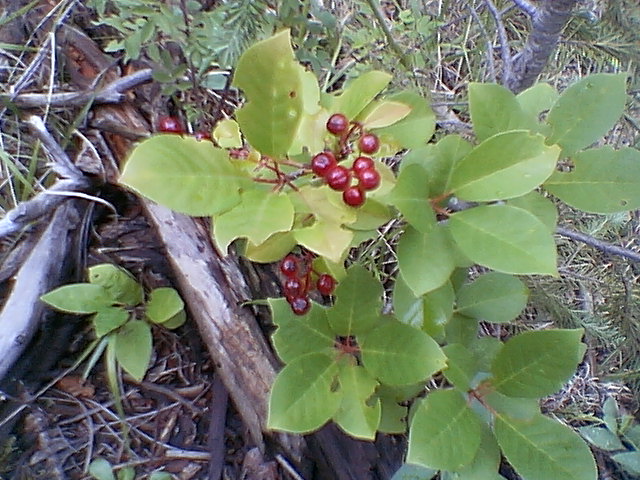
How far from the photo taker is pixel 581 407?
5.35 feet

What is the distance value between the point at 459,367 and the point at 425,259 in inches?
8.9

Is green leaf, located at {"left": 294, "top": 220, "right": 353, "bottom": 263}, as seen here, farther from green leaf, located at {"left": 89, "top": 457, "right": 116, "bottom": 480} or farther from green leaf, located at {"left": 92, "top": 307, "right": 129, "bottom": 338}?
green leaf, located at {"left": 89, "top": 457, "right": 116, "bottom": 480}

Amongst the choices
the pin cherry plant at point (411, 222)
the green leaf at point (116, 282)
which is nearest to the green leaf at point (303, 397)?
the pin cherry plant at point (411, 222)

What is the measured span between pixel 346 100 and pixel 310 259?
11.4 inches

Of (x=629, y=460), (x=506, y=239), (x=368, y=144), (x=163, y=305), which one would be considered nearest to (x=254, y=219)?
(x=368, y=144)

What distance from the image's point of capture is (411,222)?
71 centimetres

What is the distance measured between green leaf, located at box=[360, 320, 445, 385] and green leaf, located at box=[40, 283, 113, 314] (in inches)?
30.2

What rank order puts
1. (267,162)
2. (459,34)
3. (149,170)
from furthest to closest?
(459,34), (267,162), (149,170)

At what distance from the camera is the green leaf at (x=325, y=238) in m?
0.66

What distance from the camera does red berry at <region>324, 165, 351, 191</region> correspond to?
68cm

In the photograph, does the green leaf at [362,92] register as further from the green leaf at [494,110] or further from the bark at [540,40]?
the bark at [540,40]

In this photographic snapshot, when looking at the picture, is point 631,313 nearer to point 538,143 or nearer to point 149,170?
point 538,143

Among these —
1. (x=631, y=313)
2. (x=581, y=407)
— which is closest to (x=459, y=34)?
(x=631, y=313)

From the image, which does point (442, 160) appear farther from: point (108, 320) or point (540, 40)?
point (108, 320)
